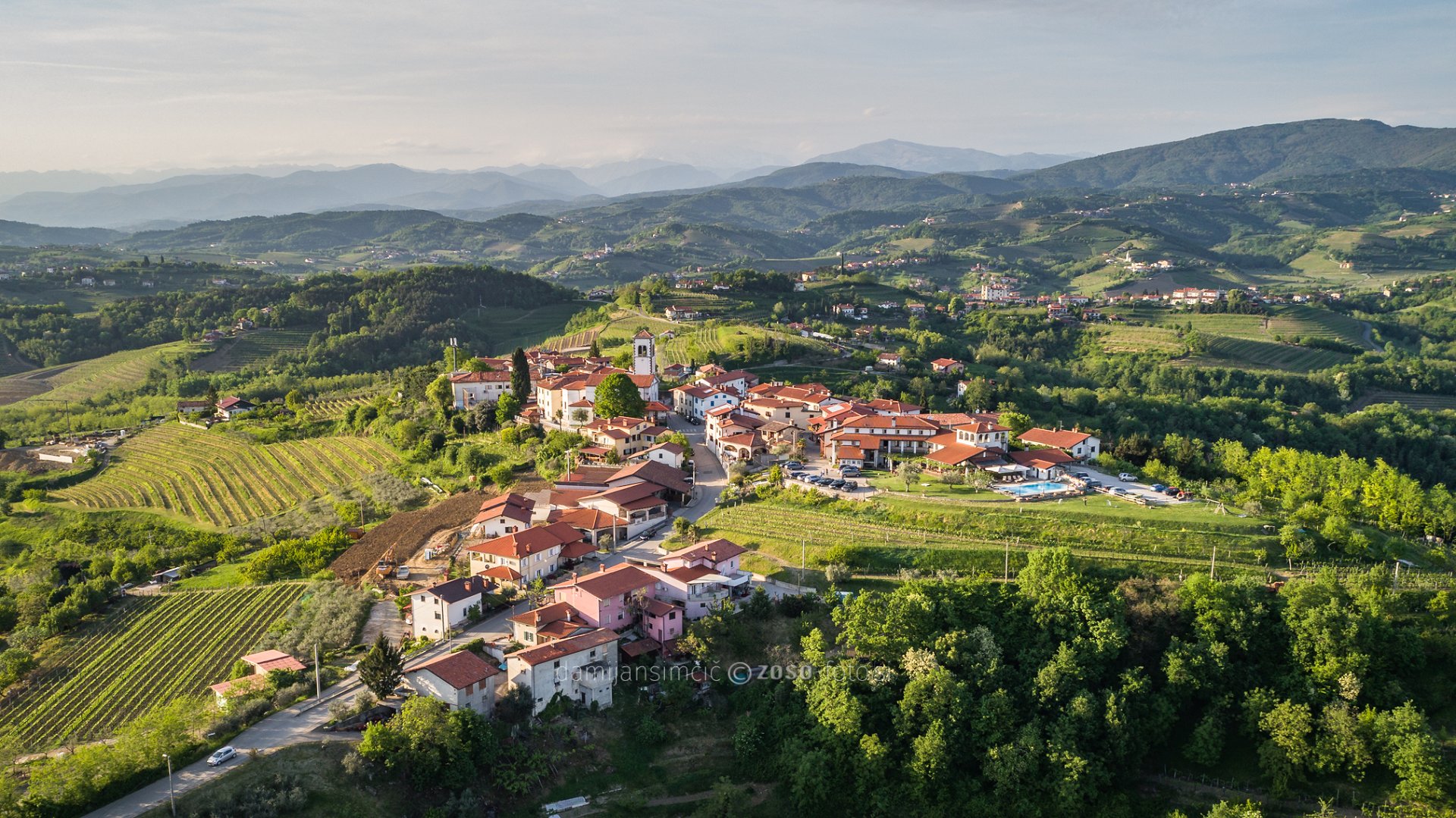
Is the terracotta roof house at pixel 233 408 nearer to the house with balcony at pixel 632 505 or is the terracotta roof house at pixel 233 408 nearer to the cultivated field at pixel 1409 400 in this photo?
the house with balcony at pixel 632 505

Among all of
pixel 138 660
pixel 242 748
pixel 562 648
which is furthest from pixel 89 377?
pixel 562 648

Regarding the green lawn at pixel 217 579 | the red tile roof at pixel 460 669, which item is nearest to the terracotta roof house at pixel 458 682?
the red tile roof at pixel 460 669

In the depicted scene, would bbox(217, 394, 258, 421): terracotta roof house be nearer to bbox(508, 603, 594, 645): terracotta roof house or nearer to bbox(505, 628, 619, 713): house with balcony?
bbox(508, 603, 594, 645): terracotta roof house

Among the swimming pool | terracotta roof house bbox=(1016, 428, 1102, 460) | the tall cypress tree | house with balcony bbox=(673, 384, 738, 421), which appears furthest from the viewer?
the tall cypress tree

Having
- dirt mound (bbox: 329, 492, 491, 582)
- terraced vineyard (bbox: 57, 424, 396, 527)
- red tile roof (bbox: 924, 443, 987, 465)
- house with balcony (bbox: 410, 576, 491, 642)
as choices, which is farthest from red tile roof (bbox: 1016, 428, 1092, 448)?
terraced vineyard (bbox: 57, 424, 396, 527)

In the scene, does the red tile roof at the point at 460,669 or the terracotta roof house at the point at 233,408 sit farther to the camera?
the terracotta roof house at the point at 233,408
